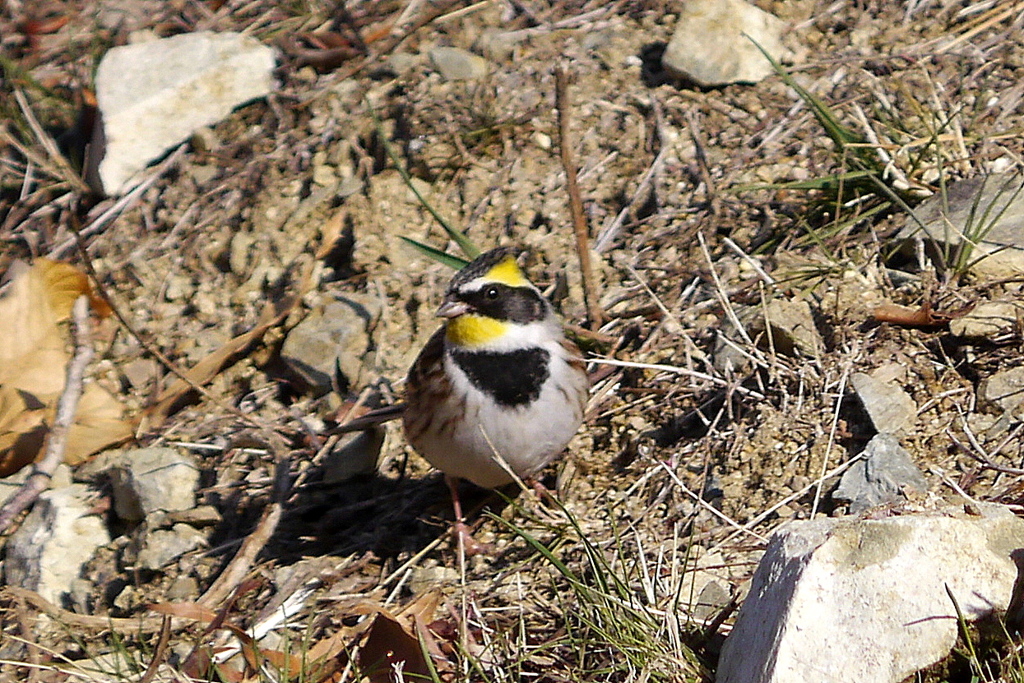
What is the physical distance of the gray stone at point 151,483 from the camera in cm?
520

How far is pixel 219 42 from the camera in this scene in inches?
277

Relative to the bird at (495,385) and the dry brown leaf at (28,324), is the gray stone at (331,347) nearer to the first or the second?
the bird at (495,385)

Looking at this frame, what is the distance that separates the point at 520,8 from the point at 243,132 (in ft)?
5.90

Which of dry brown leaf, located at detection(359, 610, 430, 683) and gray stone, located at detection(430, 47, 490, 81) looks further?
gray stone, located at detection(430, 47, 490, 81)

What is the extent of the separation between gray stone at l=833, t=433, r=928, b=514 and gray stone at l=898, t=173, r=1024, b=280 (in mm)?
901

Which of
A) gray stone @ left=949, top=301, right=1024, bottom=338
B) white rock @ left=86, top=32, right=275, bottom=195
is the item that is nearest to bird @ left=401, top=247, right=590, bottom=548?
gray stone @ left=949, top=301, right=1024, bottom=338

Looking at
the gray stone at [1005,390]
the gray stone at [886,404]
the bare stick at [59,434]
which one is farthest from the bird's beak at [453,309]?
the bare stick at [59,434]

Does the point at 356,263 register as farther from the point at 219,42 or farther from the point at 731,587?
the point at 731,587

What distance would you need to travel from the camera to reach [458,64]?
6438 millimetres

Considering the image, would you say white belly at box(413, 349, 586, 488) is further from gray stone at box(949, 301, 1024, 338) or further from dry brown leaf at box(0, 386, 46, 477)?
dry brown leaf at box(0, 386, 46, 477)

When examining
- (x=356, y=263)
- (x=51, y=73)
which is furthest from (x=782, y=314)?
(x=51, y=73)

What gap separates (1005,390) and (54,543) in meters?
3.97

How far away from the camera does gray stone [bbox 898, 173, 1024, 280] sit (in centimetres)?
445

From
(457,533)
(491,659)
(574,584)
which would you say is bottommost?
(457,533)
